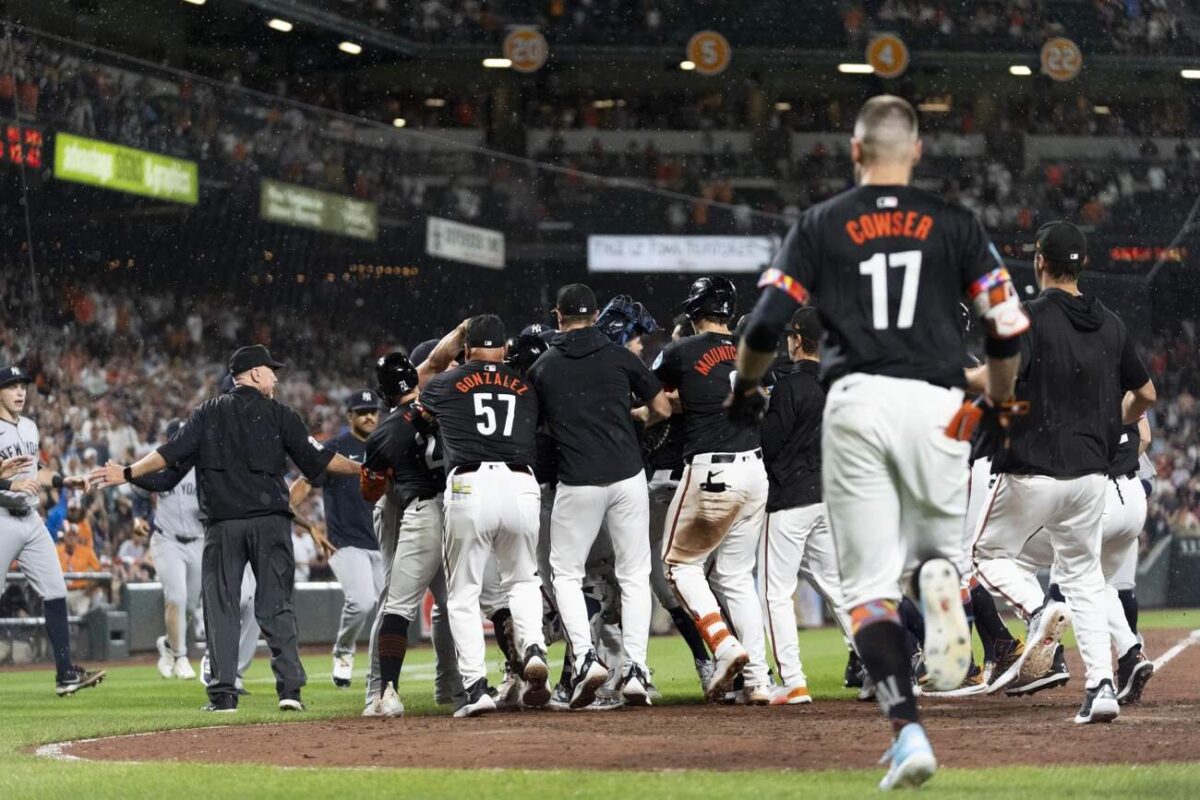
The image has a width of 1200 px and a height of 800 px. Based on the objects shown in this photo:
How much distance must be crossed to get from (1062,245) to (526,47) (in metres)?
30.1

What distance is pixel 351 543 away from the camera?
1310cm

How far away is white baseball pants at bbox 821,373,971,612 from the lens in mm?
5414

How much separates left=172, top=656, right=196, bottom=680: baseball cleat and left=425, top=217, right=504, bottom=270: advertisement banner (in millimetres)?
10100

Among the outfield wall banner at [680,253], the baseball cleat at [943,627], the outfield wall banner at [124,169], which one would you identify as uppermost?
the outfield wall banner at [124,169]

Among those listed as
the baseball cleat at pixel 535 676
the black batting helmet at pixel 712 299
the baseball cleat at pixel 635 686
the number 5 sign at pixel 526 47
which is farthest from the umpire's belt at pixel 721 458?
the number 5 sign at pixel 526 47

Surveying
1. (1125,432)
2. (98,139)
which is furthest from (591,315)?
(98,139)

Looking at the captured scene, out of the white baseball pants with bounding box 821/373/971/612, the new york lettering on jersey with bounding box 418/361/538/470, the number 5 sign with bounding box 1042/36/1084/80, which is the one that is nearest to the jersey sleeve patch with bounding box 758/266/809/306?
the white baseball pants with bounding box 821/373/971/612

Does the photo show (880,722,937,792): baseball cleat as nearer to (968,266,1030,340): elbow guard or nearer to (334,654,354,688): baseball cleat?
(968,266,1030,340): elbow guard

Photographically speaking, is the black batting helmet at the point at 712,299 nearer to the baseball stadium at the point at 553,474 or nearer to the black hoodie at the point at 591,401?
the baseball stadium at the point at 553,474

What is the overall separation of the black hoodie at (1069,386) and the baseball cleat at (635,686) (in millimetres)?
2404

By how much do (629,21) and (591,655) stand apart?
99.3ft

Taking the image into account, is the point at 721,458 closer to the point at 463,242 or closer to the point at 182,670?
the point at 182,670

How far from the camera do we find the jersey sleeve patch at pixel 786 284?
5480 mm

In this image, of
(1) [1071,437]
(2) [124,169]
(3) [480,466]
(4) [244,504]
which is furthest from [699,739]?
(2) [124,169]
